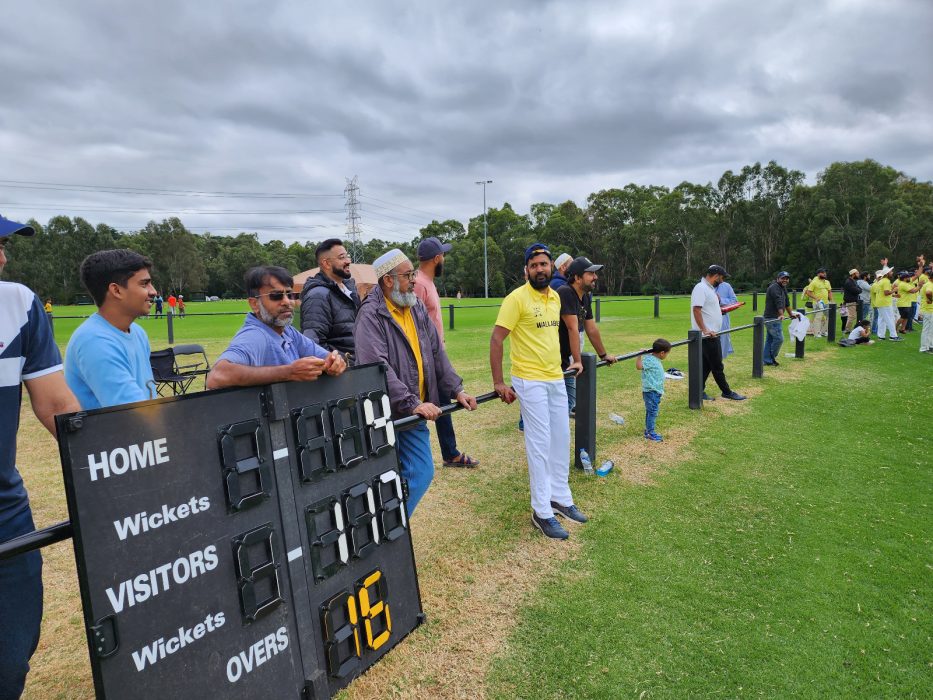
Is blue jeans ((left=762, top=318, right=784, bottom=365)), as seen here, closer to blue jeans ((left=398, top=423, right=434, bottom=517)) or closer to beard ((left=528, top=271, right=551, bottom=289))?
beard ((left=528, top=271, right=551, bottom=289))

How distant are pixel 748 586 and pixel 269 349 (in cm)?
321

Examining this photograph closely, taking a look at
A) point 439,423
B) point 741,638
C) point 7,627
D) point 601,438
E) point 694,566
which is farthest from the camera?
point 601,438

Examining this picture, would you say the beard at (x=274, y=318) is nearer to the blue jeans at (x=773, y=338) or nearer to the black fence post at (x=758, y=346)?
the black fence post at (x=758, y=346)

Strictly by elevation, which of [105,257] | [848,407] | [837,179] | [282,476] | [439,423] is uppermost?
[837,179]

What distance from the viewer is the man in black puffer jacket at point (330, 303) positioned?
4367 millimetres

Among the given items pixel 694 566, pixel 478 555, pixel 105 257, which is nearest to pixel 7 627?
pixel 105 257

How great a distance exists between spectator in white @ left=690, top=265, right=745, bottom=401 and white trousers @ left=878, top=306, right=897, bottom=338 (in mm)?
9314

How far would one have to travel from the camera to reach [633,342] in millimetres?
15492

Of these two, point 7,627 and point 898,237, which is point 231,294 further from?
point 7,627

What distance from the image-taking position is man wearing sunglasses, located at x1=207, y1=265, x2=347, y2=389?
2.33 meters

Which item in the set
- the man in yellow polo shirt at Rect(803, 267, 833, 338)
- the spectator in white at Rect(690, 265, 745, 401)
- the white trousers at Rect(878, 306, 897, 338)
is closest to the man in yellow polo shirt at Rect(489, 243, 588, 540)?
the spectator in white at Rect(690, 265, 745, 401)

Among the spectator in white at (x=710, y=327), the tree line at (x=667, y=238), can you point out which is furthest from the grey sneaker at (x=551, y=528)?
the tree line at (x=667, y=238)

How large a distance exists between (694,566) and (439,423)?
9.04 ft

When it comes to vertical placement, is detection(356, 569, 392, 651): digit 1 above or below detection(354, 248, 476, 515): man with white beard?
below
